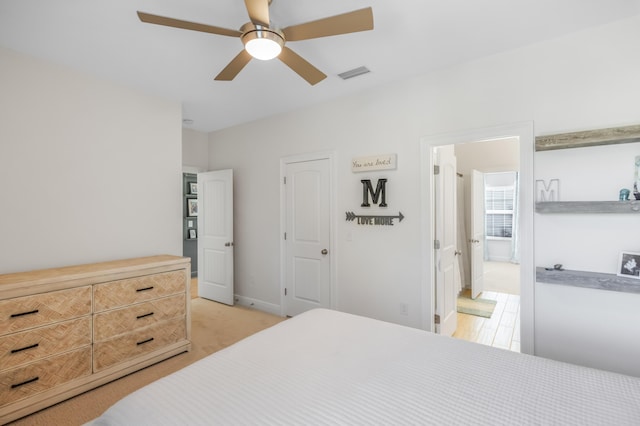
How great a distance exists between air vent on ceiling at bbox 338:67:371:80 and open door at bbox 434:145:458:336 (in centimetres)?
103

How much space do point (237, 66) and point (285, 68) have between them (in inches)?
28.8

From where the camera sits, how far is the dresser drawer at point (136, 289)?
2336 millimetres

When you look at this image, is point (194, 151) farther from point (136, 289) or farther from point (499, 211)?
point (499, 211)

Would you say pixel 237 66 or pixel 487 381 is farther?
pixel 237 66

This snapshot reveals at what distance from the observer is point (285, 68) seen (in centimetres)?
264

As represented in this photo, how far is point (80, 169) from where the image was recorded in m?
2.71

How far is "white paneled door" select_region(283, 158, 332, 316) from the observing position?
3520 mm

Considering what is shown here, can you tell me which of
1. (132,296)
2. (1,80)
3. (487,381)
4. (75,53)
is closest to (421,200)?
(487,381)

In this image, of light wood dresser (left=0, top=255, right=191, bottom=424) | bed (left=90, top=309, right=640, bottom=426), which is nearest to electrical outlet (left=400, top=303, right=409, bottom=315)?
bed (left=90, top=309, right=640, bottom=426)

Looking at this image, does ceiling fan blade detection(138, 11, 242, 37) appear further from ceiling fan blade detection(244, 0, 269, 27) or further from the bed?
the bed

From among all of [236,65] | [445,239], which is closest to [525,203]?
[445,239]

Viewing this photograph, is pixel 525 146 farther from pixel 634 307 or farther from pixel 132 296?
pixel 132 296

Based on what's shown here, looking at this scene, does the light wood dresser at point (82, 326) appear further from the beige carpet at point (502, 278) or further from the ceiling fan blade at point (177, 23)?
the beige carpet at point (502, 278)

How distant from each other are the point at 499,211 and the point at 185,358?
7119mm
